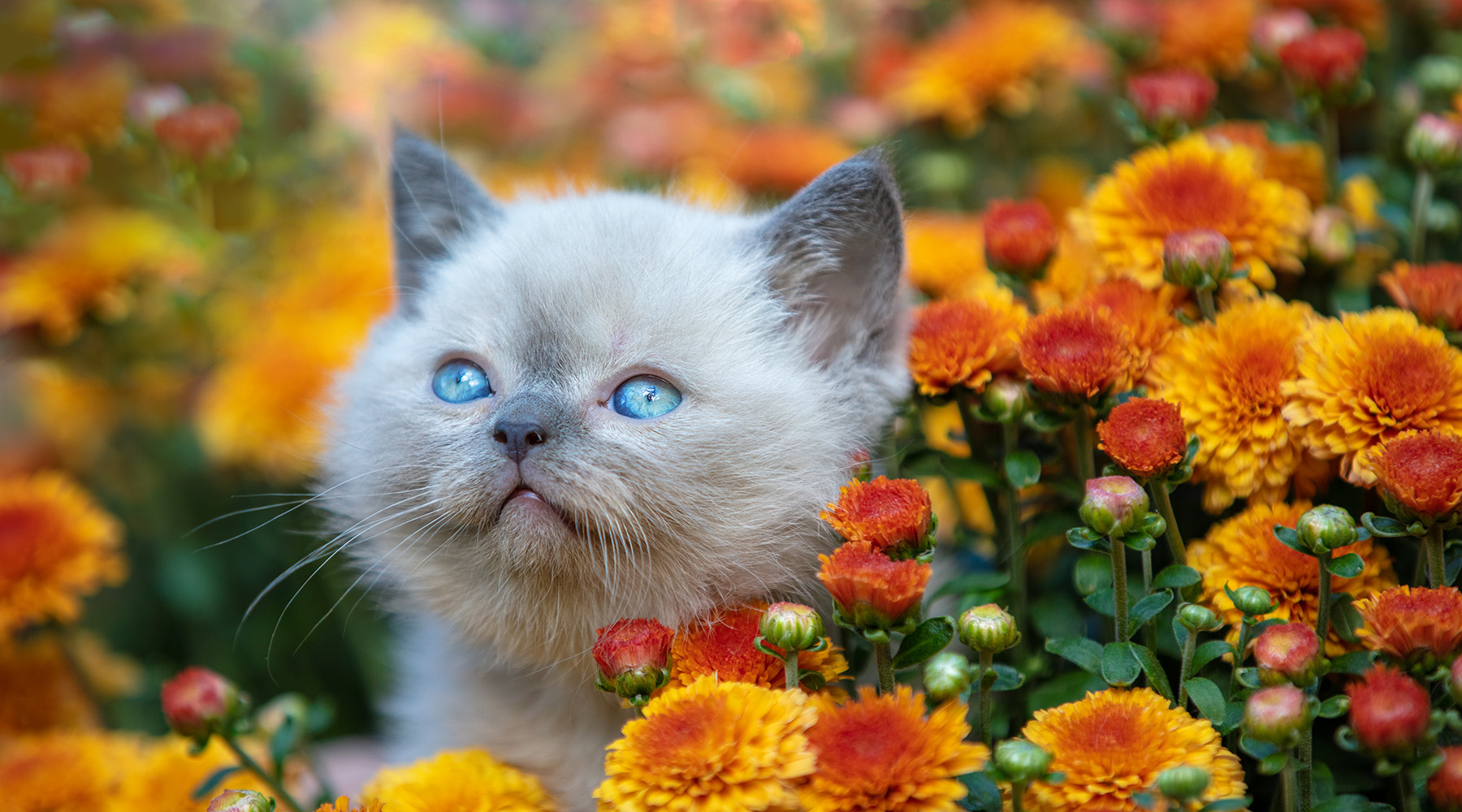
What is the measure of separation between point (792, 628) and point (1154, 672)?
301mm

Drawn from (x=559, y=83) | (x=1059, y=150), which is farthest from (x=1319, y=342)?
(x=559, y=83)

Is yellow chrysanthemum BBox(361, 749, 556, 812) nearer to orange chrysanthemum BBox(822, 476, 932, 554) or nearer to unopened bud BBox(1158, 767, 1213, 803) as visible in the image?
orange chrysanthemum BBox(822, 476, 932, 554)

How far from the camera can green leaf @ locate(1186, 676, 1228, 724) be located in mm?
781

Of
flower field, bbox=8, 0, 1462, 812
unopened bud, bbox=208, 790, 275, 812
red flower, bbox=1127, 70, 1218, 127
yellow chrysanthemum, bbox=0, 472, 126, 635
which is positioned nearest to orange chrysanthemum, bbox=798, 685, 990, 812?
flower field, bbox=8, 0, 1462, 812

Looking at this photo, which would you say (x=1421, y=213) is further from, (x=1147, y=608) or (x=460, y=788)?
(x=460, y=788)

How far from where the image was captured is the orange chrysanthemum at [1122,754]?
73 centimetres

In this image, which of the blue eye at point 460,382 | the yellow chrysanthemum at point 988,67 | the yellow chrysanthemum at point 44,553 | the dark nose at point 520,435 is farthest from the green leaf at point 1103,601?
the yellow chrysanthemum at point 44,553

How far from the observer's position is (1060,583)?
1.09 meters

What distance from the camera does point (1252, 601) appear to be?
789mm

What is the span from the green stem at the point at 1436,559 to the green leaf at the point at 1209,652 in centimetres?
15

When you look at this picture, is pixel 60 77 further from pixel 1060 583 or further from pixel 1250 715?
pixel 1250 715

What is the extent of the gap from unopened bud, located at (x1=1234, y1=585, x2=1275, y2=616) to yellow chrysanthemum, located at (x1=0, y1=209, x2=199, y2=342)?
4.94 feet

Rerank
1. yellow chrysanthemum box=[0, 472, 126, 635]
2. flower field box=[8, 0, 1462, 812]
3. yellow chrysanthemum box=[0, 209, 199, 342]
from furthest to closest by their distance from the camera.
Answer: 1. yellow chrysanthemum box=[0, 209, 199, 342]
2. yellow chrysanthemum box=[0, 472, 126, 635]
3. flower field box=[8, 0, 1462, 812]

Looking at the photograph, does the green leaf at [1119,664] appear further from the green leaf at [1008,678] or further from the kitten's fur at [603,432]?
the kitten's fur at [603,432]
